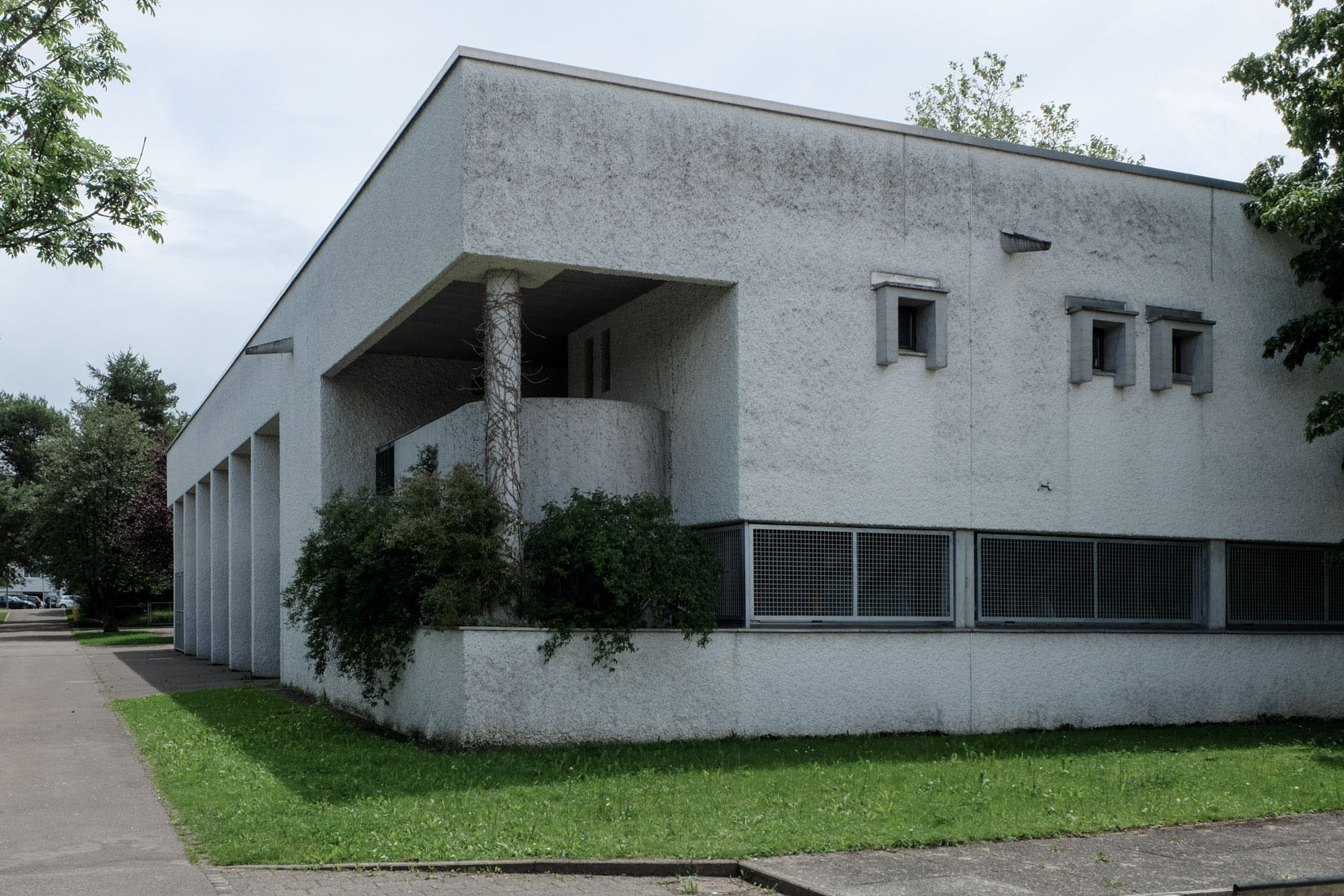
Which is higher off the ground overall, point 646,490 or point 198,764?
point 646,490

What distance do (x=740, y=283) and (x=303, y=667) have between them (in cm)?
1052

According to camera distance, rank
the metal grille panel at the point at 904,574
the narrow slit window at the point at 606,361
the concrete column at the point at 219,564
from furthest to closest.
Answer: the concrete column at the point at 219,564 < the narrow slit window at the point at 606,361 < the metal grille panel at the point at 904,574

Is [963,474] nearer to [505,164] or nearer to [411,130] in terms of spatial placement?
[505,164]

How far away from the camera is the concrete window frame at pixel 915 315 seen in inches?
596

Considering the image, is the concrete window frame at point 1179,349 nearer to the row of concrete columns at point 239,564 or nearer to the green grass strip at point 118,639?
the row of concrete columns at point 239,564

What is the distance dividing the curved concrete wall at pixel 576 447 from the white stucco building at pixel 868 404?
0.03 meters

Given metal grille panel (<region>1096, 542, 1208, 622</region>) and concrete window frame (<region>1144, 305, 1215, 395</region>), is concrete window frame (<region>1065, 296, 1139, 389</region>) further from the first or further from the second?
metal grille panel (<region>1096, 542, 1208, 622</region>)

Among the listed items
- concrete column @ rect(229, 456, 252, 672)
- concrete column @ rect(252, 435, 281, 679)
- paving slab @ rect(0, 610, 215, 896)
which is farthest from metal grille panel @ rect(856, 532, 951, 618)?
concrete column @ rect(229, 456, 252, 672)

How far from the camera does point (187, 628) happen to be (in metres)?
37.1

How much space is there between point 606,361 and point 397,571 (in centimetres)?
485

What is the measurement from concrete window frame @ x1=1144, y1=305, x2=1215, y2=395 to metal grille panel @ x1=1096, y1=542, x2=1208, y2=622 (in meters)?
2.07

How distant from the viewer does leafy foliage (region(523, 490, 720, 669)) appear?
43.6 ft

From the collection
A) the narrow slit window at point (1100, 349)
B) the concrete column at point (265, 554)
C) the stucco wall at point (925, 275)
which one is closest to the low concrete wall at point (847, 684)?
the stucco wall at point (925, 275)

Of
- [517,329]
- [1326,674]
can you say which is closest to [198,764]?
[517,329]
